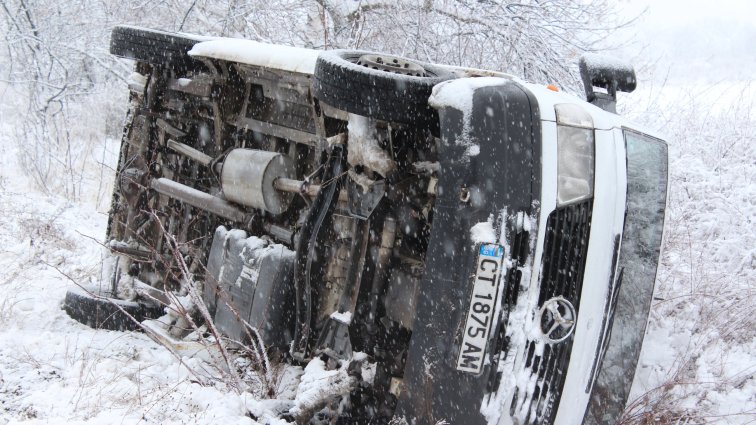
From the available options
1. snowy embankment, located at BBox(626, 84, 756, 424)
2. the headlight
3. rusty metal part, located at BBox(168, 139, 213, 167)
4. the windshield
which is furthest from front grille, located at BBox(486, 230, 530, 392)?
rusty metal part, located at BBox(168, 139, 213, 167)

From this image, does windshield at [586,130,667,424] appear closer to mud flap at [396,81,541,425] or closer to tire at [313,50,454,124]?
mud flap at [396,81,541,425]

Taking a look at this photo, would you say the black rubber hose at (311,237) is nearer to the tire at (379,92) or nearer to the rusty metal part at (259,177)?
the tire at (379,92)

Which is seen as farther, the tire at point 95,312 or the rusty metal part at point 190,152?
the rusty metal part at point 190,152

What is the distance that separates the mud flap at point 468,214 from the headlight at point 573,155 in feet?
0.46

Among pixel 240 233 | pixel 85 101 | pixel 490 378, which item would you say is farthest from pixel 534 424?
pixel 85 101

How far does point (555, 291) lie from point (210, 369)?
200 centimetres

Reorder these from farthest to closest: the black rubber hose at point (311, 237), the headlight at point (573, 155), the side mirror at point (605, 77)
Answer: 1. the side mirror at point (605, 77)
2. the black rubber hose at point (311, 237)
3. the headlight at point (573, 155)

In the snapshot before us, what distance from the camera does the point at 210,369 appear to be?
361 cm

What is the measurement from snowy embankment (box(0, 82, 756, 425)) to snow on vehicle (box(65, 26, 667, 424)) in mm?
386

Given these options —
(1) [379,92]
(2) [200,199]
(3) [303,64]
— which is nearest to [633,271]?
(1) [379,92]

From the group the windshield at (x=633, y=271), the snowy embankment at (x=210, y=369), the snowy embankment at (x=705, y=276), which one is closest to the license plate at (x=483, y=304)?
the windshield at (x=633, y=271)

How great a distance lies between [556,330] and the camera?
97.7 inches

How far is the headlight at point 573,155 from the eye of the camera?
2518 mm

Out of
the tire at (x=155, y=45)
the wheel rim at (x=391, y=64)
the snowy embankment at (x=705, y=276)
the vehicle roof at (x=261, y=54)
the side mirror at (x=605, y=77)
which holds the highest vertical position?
the side mirror at (x=605, y=77)
